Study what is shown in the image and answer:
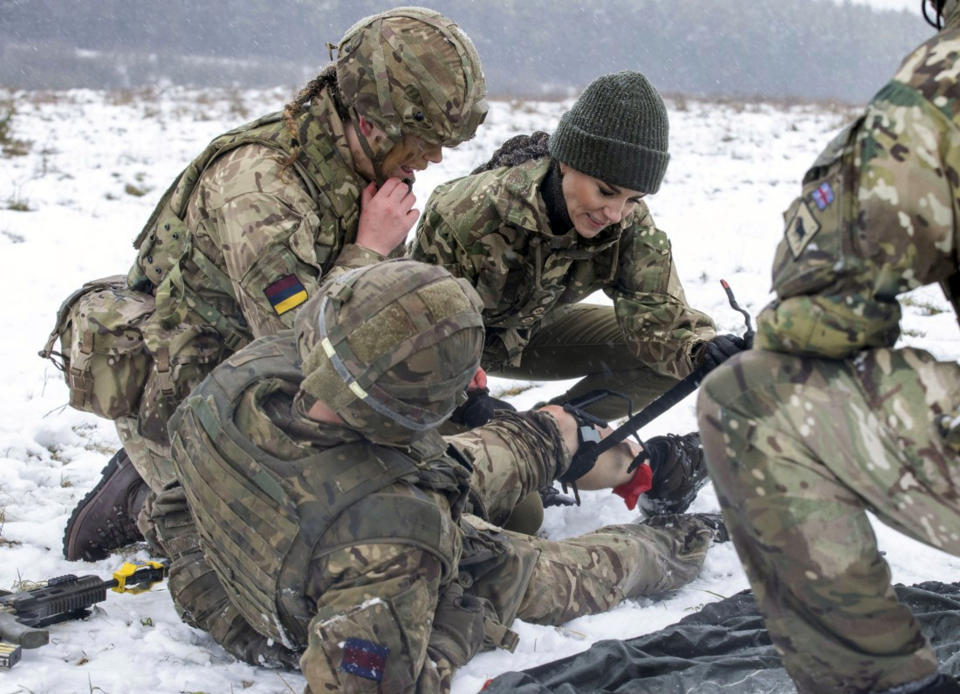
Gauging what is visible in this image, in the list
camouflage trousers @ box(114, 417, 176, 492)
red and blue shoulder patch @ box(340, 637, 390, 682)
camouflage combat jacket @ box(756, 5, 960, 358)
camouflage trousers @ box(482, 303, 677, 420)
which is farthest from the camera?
camouflage trousers @ box(482, 303, 677, 420)

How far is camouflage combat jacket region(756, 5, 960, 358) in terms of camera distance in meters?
1.76

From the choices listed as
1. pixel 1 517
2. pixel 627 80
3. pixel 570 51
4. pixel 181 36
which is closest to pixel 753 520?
pixel 627 80

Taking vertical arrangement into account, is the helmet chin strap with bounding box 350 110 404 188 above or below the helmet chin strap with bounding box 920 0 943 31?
below

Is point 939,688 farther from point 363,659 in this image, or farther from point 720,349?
point 720,349

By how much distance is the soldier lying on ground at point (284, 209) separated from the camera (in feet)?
10.7

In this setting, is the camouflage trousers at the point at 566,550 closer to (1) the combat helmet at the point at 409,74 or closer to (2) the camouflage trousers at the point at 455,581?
(2) the camouflage trousers at the point at 455,581

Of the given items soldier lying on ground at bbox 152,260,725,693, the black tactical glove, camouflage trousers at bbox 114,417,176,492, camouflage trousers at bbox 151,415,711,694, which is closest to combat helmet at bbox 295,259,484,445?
soldier lying on ground at bbox 152,260,725,693

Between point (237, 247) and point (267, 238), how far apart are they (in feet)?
0.36

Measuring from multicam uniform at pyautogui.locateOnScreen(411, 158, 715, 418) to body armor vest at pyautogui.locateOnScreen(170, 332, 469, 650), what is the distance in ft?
4.26

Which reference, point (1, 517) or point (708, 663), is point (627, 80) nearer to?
point (708, 663)

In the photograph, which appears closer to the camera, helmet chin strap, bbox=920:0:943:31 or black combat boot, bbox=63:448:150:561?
helmet chin strap, bbox=920:0:943:31

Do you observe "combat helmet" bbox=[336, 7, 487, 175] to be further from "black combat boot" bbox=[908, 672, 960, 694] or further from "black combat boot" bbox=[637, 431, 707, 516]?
"black combat boot" bbox=[908, 672, 960, 694]

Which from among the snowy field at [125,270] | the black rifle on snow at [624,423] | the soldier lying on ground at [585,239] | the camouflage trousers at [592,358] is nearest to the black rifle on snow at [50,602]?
the snowy field at [125,270]

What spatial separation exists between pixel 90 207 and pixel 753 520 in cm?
783
